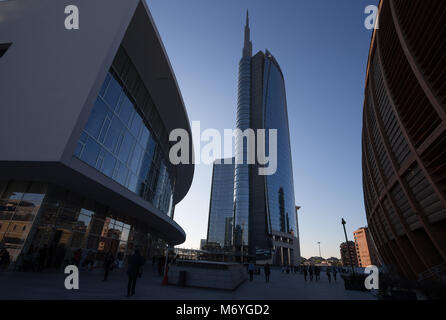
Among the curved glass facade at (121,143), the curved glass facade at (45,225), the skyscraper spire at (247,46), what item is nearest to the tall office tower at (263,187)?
the skyscraper spire at (247,46)

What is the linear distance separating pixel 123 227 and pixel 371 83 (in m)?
25.1

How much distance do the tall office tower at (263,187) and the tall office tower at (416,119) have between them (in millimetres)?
72325

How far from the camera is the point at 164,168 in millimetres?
27250

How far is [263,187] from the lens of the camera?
8875 cm

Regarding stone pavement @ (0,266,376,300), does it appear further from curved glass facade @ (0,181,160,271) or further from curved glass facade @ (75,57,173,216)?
curved glass facade @ (75,57,173,216)

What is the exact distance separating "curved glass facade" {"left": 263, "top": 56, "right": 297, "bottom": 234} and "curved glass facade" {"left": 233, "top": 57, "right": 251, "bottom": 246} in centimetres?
932

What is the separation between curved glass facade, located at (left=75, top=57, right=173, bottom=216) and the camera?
1383cm

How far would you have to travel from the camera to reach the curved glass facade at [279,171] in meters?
86.4

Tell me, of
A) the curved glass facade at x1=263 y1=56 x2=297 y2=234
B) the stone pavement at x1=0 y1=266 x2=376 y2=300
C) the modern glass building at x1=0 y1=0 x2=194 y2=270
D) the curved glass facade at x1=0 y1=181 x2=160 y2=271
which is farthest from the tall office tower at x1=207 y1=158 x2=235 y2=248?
the stone pavement at x1=0 y1=266 x2=376 y2=300

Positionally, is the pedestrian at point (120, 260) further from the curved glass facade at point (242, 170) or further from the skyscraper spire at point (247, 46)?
the skyscraper spire at point (247, 46)

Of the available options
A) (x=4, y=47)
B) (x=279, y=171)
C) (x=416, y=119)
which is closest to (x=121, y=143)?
(x=4, y=47)

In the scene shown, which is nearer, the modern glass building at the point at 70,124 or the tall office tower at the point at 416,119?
the tall office tower at the point at 416,119

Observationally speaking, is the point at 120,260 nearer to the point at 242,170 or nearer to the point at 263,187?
the point at 263,187

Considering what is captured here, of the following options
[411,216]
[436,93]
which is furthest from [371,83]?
[411,216]
